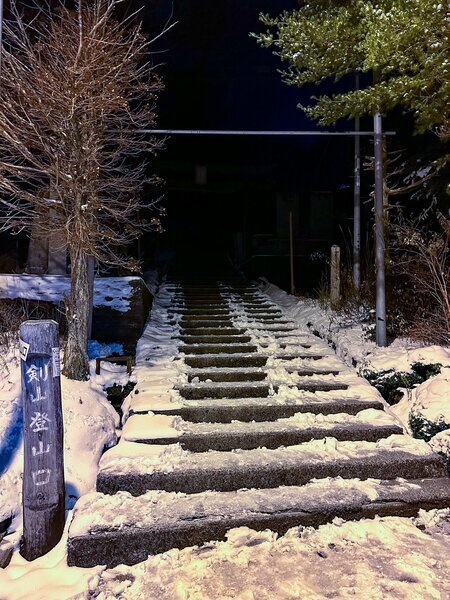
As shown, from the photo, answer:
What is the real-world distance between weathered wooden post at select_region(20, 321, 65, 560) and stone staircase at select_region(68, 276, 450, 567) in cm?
23

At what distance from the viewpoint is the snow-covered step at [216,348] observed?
6391 mm

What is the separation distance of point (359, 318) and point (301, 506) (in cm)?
459

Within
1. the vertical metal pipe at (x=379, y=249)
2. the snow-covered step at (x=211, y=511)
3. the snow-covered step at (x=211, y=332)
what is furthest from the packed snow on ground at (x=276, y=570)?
the snow-covered step at (x=211, y=332)

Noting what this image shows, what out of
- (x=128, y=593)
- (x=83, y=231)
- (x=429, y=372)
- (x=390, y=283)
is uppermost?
(x=83, y=231)

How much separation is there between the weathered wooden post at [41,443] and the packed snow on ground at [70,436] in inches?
14.0

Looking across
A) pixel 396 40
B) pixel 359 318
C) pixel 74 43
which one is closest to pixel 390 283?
pixel 359 318

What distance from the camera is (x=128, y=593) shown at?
2.65 m

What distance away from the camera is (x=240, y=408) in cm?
460

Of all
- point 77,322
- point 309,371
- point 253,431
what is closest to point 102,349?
point 77,322

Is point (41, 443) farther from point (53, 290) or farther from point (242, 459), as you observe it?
point (53, 290)

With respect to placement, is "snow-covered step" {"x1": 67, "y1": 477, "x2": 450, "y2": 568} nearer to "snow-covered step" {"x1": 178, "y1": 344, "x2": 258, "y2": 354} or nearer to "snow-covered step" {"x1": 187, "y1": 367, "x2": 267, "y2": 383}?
"snow-covered step" {"x1": 187, "y1": 367, "x2": 267, "y2": 383}

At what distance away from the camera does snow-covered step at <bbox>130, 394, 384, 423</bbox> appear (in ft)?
15.0

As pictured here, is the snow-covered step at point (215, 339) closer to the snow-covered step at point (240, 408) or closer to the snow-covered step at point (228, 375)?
the snow-covered step at point (228, 375)

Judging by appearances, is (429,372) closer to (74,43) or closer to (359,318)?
(359,318)
